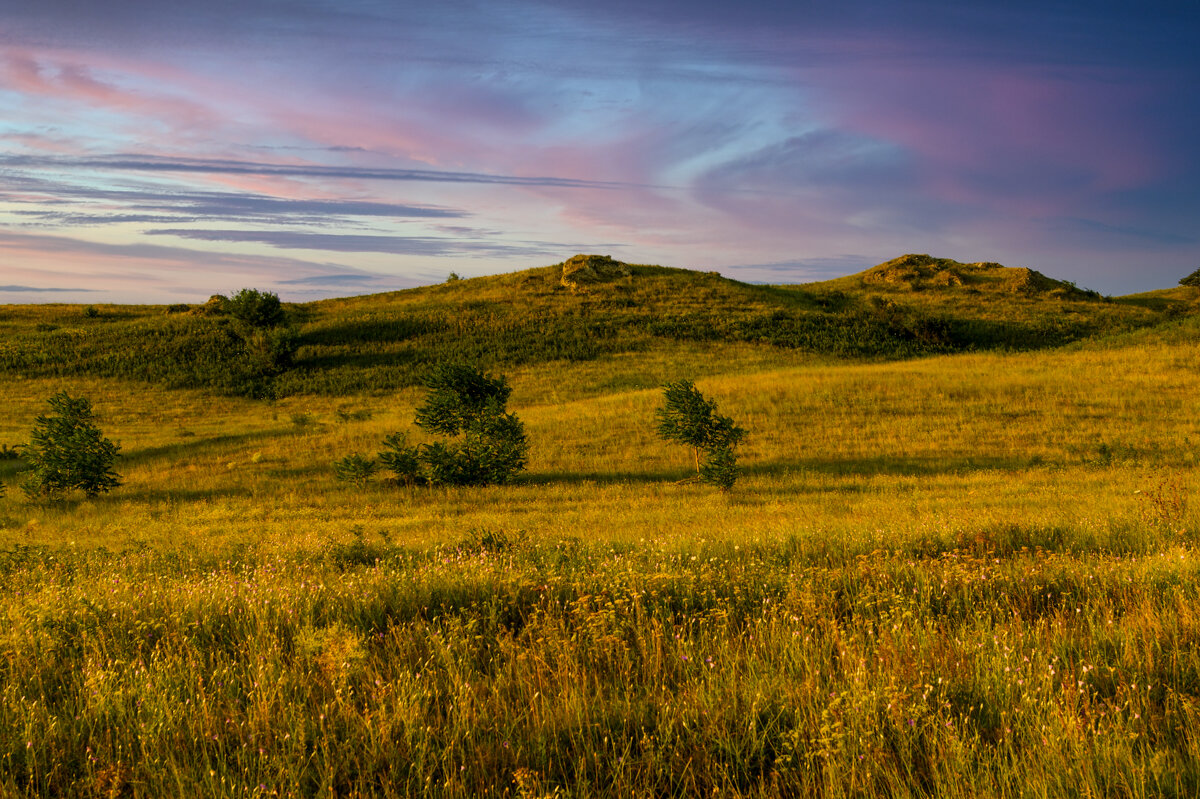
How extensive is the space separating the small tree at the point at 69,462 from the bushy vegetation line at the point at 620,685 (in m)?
18.0

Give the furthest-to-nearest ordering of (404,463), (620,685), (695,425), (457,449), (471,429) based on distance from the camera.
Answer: (471,429) → (457,449) → (404,463) → (695,425) → (620,685)

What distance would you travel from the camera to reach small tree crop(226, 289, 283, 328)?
5641 cm

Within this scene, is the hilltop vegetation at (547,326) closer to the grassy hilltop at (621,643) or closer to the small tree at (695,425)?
the small tree at (695,425)

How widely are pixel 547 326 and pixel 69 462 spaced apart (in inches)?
1759

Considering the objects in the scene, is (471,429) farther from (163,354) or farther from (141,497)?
(163,354)

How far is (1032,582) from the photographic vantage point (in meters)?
5.43

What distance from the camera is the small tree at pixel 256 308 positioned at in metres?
56.4

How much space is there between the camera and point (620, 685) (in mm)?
3805

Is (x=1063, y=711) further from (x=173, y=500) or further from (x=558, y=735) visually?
(x=173, y=500)

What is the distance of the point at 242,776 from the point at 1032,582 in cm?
593

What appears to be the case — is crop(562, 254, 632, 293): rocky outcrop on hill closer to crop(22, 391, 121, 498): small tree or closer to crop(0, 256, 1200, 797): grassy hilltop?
crop(22, 391, 121, 498): small tree

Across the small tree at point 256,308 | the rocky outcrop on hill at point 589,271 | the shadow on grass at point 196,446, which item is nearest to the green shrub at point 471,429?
the shadow on grass at point 196,446

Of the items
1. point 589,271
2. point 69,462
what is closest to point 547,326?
point 589,271

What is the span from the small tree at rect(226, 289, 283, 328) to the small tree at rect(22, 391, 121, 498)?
38.4 meters
